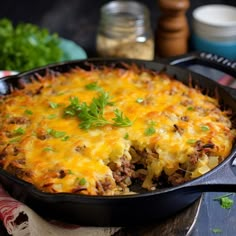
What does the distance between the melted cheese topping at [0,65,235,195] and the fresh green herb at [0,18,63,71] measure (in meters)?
0.58

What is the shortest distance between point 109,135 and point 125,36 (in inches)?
44.1

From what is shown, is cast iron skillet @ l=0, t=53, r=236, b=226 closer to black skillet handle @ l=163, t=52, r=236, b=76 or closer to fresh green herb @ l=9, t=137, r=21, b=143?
fresh green herb @ l=9, t=137, r=21, b=143

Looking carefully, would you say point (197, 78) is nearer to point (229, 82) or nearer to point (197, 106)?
point (197, 106)

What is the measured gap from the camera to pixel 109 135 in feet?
6.40

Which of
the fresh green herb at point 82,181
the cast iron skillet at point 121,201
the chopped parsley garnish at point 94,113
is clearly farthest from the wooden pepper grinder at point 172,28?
the fresh green herb at point 82,181

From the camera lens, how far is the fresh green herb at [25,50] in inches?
113

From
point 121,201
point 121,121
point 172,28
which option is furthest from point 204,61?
point 121,201

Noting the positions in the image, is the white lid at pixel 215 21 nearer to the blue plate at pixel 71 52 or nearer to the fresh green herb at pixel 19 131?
the blue plate at pixel 71 52

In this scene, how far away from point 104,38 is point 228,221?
1385mm

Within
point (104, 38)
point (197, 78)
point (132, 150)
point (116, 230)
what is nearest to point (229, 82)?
point (197, 78)

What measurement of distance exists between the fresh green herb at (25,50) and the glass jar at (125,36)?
0.25 m

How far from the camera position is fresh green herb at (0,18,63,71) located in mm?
2862

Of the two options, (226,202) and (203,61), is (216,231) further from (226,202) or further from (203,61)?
(203,61)

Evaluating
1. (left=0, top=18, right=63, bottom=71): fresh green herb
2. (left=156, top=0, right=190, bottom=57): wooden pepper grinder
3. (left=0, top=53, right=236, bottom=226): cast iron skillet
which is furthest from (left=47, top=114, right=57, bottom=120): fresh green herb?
(left=156, top=0, right=190, bottom=57): wooden pepper grinder
